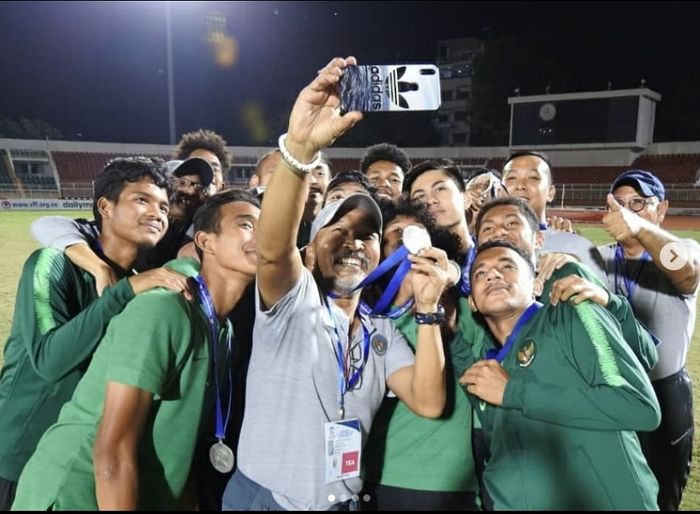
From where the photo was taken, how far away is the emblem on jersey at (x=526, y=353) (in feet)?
7.63

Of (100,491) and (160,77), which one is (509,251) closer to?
(100,491)

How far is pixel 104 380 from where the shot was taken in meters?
1.98

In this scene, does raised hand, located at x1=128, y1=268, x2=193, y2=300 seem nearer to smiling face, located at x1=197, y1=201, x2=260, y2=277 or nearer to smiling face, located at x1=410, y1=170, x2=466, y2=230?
smiling face, located at x1=197, y1=201, x2=260, y2=277

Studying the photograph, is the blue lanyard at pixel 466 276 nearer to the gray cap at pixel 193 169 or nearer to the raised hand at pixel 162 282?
the raised hand at pixel 162 282

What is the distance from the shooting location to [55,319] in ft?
7.76

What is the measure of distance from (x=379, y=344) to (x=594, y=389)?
0.88 m

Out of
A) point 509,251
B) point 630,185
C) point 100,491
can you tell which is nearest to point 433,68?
point 509,251

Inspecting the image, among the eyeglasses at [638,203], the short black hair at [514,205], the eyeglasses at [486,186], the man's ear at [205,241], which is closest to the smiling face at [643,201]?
the eyeglasses at [638,203]

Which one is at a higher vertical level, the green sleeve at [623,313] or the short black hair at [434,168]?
the short black hair at [434,168]

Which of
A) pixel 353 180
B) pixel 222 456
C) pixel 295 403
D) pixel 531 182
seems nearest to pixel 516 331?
pixel 295 403

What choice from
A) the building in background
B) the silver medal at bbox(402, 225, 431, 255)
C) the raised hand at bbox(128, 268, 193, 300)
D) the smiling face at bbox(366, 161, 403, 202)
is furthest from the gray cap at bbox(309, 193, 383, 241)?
the building in background

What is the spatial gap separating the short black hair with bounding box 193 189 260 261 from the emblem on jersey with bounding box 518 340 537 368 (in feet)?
4.69

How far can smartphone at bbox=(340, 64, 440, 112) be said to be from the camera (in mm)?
1830

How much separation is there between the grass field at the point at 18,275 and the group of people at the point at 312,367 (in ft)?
8.25
